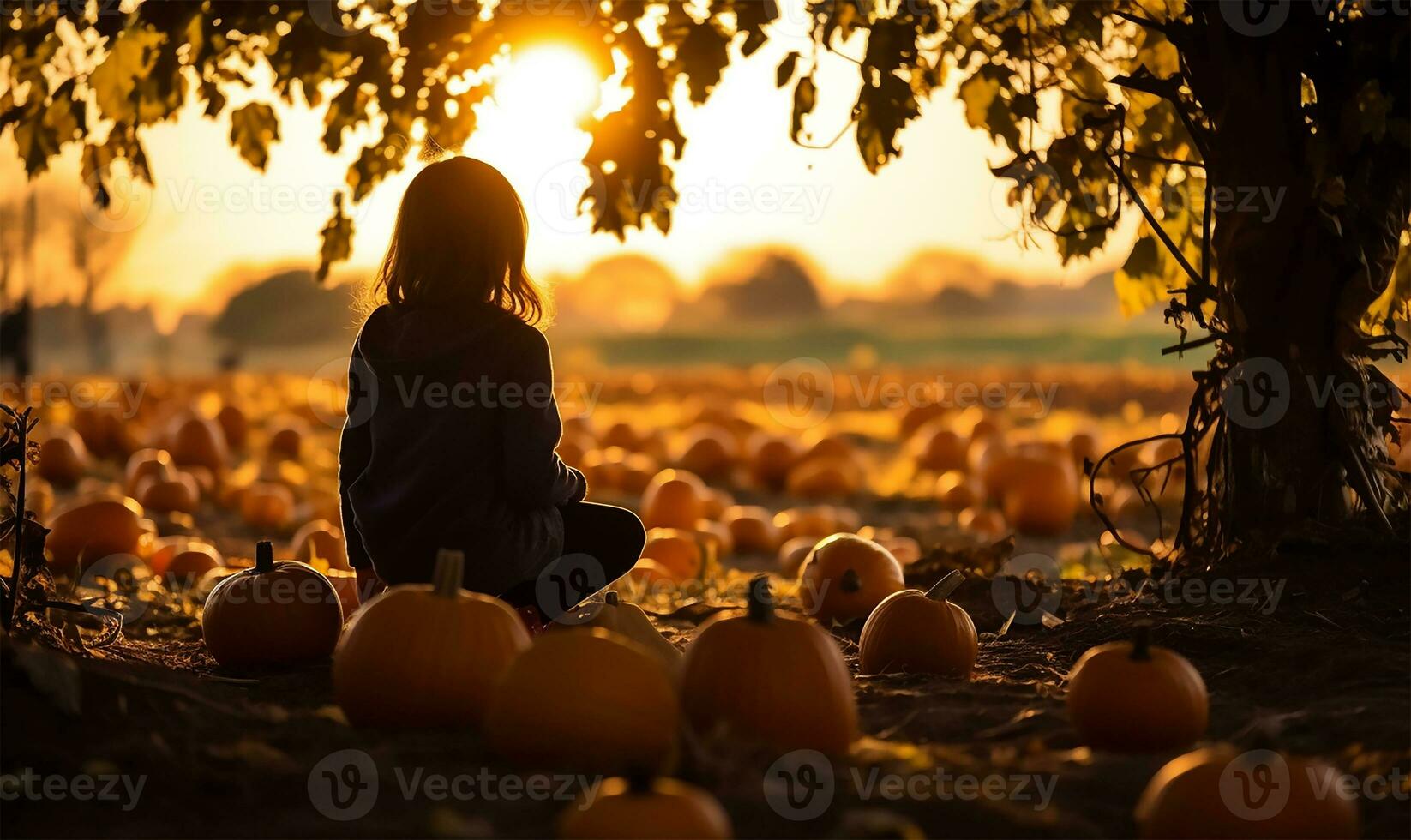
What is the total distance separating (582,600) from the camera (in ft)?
13.2

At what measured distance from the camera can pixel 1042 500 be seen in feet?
28.4

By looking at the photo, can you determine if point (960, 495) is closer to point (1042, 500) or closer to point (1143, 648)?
point (1042, 500)

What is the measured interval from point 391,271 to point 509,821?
2.11m

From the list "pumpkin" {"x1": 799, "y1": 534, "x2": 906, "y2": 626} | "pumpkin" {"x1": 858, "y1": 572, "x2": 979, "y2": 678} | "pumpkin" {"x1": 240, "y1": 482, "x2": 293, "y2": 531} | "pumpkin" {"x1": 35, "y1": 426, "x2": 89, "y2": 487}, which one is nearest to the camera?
"pumpkin" {"x1": 858, "y1": 572, "x2": 979, "y2": 678}

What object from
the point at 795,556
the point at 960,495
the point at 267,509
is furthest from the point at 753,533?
the point at 267,509

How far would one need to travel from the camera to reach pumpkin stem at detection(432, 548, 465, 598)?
299cm

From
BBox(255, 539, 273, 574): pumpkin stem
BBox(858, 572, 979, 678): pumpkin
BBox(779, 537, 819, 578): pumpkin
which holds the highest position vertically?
BBox(255, 539, 273, 574): pumpkin stem

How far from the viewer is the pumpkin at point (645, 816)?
201 cm

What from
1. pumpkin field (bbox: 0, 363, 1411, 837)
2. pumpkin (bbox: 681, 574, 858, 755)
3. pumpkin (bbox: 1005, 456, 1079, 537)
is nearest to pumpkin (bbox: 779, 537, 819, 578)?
pumpkin field (bbox: 0, 363, 1411, 837)

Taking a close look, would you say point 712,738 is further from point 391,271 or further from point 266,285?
point 266,285

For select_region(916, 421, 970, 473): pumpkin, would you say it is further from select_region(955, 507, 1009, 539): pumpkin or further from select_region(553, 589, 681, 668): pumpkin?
select_region(553, 589, 681, 668): pumpkin

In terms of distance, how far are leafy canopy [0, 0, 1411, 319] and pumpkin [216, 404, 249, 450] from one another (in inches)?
257

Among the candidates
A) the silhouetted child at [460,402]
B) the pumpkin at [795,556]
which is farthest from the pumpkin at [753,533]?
the silhouetted child at [460,402]

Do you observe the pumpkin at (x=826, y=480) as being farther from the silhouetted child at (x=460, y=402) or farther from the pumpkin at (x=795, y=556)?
the silhouetted child at (x=460, y=402)
